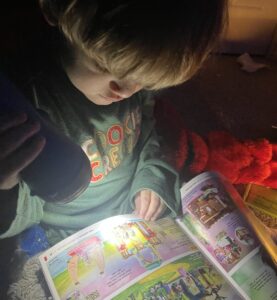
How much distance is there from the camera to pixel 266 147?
3.08 feet

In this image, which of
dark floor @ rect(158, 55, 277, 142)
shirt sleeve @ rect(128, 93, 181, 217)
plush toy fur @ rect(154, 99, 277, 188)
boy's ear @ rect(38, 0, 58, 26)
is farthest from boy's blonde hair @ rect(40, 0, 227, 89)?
dark floor @ rect(158, 55, 277, 142)

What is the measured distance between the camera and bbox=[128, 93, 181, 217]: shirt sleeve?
0.69m

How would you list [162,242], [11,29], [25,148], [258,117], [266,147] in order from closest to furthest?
[25,148]
[11,29]
[162,242]
[266,147]
[258,117]

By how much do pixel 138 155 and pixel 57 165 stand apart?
0.30 m

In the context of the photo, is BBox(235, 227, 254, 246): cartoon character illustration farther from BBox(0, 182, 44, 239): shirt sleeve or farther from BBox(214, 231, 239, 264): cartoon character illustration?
BBox(0, 182, 44, 239): shirt sleeve

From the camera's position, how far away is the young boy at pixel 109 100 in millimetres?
418

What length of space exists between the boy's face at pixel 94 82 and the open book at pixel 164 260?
0.20 metres

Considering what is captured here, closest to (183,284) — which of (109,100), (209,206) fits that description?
(209,206)

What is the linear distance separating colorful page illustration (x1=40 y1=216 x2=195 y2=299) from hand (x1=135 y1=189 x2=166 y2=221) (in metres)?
0.02

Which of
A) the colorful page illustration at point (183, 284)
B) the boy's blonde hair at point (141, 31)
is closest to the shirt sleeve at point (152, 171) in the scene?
the colorful page illustration at point (183, 284)

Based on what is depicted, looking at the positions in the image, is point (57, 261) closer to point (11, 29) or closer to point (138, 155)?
point (138, 155)

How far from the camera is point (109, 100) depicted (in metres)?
0.57

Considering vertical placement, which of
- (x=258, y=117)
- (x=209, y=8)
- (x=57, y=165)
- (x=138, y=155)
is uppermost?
Answer: (x=209, y=8)

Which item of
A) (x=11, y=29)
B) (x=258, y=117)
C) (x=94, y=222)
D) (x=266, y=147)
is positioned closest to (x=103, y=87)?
(x=11, y=29)
